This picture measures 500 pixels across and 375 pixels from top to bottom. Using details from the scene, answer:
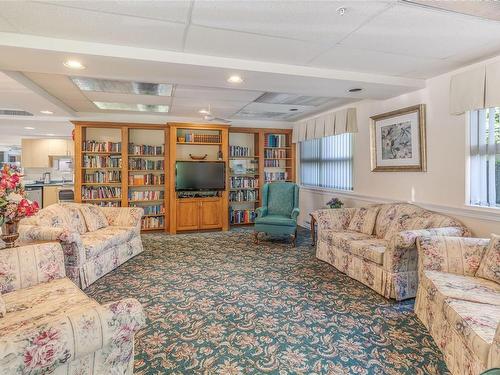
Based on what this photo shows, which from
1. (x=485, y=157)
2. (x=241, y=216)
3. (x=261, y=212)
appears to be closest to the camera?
(x=485, y=157)

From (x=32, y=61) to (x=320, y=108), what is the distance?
14.0ft

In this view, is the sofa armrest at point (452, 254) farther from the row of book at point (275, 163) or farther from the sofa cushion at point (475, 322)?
the row of book at point (275, 163)

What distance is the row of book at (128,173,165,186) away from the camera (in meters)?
5.99

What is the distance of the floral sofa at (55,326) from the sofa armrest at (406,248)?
237cm

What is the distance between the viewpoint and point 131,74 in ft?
10.1

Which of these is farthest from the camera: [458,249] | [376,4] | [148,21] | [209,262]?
[209,262]

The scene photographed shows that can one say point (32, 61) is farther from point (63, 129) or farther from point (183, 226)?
point (63, 129)

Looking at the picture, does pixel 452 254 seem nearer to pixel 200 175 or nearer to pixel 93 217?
pixel 93 217

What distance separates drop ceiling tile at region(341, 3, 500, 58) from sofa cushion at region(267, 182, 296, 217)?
124 inches

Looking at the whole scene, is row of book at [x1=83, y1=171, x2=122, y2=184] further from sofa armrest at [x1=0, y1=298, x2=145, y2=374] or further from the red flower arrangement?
sofa armrest at [x1=0, y1=298, x2=145, y2=374]

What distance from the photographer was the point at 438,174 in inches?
135

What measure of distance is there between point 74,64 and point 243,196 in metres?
4.40

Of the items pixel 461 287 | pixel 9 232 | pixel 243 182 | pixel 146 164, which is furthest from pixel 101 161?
pixel 461 287

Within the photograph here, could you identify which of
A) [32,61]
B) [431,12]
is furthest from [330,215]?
[32,61]
